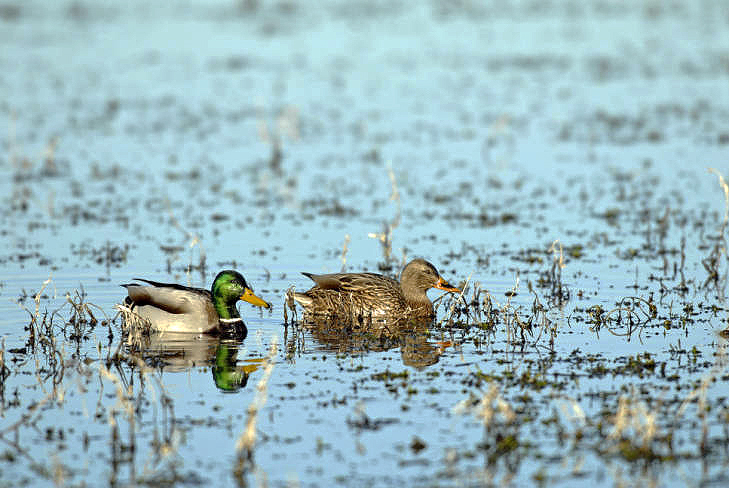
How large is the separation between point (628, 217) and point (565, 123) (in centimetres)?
785

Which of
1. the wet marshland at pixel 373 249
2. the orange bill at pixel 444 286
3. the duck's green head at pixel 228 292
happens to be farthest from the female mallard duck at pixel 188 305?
the orange bill at pixel 444 286

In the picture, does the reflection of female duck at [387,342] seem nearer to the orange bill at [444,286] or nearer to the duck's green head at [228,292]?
the orange bill at [444,286]

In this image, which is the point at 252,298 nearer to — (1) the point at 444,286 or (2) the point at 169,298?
(2) the point at 169,298

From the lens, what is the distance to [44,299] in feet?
42.5

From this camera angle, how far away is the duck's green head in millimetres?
11945

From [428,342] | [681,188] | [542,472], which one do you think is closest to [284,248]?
[428,342]

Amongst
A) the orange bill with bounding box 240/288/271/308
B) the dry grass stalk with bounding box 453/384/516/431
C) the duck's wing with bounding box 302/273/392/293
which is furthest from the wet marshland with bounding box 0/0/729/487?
the duck's wing with bounding box 302/273/392/293

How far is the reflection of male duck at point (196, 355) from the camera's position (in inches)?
399

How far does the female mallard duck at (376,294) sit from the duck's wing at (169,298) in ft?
3.88

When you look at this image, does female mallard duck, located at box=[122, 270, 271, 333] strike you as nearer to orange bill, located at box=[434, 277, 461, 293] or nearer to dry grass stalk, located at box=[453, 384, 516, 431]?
orange bill, located at box=[434, 277, 461, 293]

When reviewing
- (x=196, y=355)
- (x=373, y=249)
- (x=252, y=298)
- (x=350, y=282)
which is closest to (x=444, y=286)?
(x=350, y=282)

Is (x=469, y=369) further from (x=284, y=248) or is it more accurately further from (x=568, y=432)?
(x=284, y=248)

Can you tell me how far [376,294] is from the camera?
12.6m

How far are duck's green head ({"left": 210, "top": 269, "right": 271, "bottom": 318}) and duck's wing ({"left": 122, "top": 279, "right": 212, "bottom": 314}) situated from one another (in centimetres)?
14
